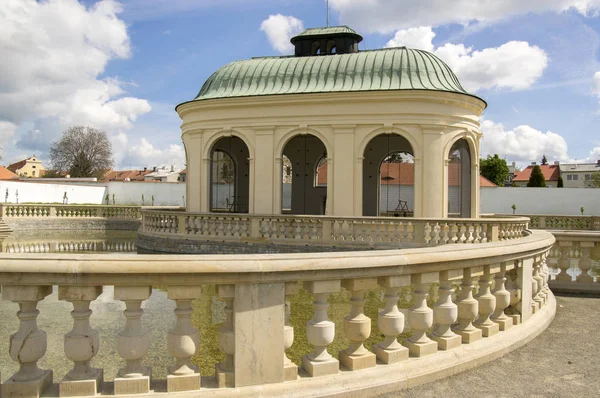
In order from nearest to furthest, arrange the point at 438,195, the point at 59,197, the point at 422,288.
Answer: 1. the point at 422,288
2. the point at 438,195
3. the point at 59,197

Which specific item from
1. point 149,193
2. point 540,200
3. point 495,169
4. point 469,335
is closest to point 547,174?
point 495,169

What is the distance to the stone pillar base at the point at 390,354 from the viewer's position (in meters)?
3.71

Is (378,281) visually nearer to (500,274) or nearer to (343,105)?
(500,274)

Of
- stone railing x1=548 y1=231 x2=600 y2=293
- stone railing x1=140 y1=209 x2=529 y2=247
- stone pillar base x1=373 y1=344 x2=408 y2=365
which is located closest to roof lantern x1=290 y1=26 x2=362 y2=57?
stone railing x1=140 y1=209 x2=529 y2=247

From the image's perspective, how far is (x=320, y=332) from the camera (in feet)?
11.3

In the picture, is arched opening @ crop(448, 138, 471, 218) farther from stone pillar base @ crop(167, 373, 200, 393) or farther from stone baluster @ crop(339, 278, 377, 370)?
stone pillar base @ crop(167, 373, 200, 393)

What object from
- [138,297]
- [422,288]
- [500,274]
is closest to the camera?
[138,297]

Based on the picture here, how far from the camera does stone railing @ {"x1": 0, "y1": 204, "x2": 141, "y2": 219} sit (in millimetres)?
27297

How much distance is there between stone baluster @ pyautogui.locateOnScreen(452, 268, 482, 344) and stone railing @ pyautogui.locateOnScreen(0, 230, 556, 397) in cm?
27

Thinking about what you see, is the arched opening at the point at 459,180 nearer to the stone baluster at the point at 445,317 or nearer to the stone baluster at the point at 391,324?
the stone baluster at the point at 445,317

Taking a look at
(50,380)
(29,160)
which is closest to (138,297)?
(50,380)

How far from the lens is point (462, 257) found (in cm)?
406

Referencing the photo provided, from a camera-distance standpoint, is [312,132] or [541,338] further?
[312,132]

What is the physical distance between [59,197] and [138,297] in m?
43.1
